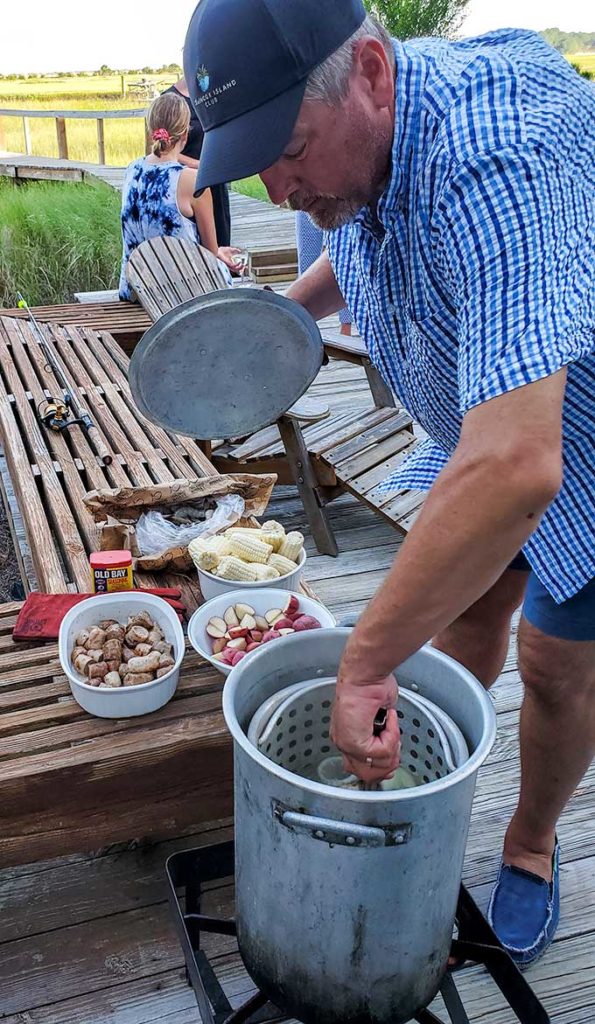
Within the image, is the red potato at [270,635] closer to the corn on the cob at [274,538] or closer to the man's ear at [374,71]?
the corn on the cob at [274,538]

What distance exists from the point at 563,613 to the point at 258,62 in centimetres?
111

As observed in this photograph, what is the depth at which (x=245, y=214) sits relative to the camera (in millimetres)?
10977

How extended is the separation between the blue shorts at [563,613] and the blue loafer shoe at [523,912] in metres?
0.65

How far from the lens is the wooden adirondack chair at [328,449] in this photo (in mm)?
3660

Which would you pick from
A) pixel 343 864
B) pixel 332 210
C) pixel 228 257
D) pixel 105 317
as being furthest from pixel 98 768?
pixel 228 257

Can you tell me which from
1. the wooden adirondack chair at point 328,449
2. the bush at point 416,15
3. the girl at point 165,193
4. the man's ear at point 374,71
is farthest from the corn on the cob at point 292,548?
the bush at point 416,15

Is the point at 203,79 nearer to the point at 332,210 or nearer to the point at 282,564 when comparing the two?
the point at 332,210

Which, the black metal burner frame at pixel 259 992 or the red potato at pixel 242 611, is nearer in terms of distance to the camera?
the black metal burner frame at pixel 259 992

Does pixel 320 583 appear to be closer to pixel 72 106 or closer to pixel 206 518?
pixel 206 518

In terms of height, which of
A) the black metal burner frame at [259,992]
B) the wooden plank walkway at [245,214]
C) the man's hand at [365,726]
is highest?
the man's hand at [365,726]

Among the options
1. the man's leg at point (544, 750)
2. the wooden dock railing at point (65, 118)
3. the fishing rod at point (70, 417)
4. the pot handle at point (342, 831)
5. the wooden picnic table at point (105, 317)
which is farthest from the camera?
the wooden dock railing at point (65, 118)

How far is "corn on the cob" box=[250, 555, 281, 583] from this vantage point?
2.10 metres

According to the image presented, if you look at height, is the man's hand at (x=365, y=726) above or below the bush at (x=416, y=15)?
above

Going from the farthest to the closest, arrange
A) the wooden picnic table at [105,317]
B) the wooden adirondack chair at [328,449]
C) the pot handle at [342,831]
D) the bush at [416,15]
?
1. the bush at [416,15]
2. the wooden picnic table at [105,317]
3. the wooden adirondack chair at [328,449]
4. the pot handle at [342,831]
